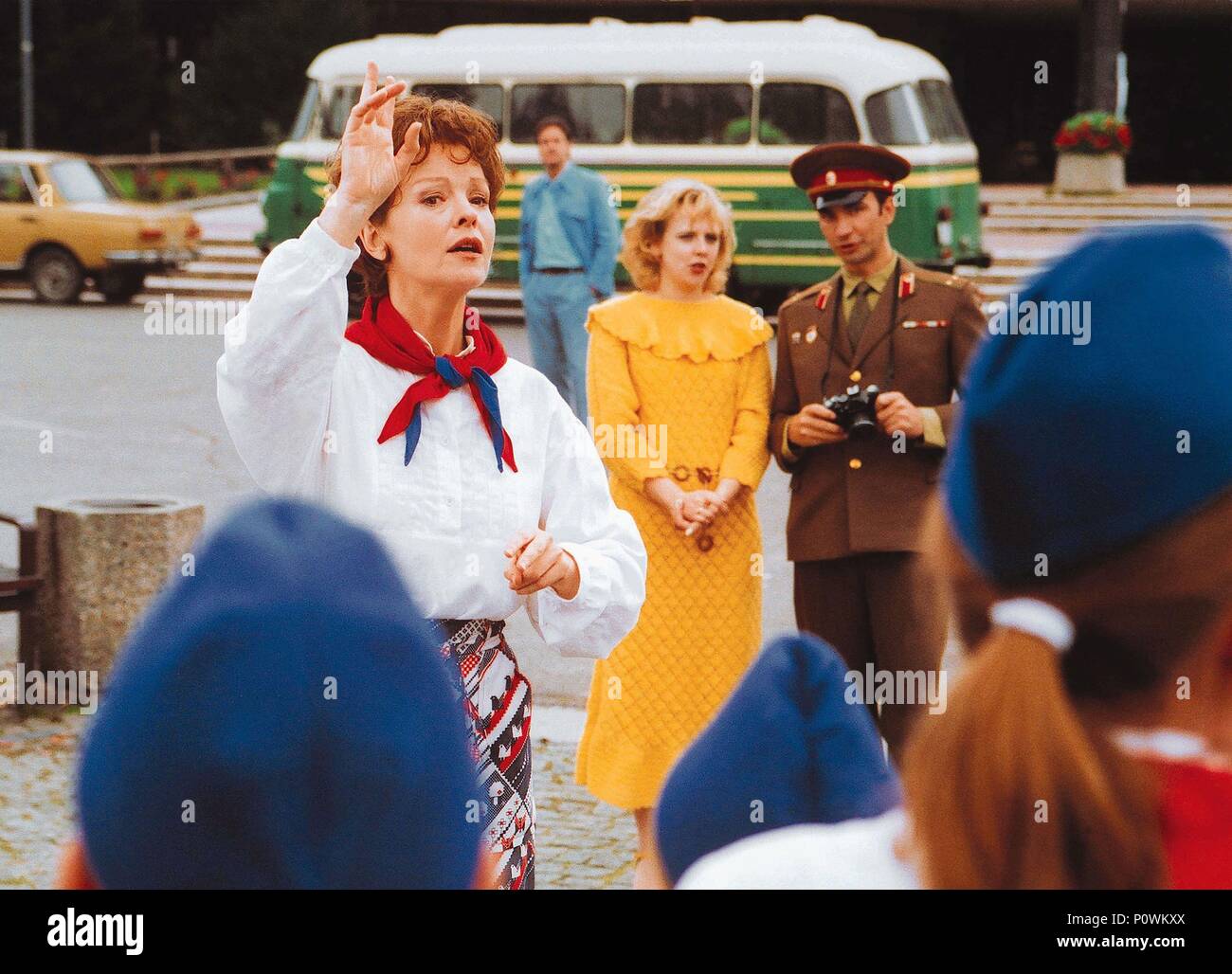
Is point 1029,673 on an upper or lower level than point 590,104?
lower

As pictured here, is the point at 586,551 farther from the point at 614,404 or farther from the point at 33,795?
the point at 33,795

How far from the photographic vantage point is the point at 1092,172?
26.7 m

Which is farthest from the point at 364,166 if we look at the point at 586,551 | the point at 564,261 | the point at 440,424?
the point at 564,261

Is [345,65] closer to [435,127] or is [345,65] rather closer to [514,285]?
[514,285]

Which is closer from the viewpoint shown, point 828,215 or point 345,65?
point 828,215

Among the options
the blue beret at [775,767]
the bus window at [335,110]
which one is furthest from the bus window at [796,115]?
the blue beret at [775,767]

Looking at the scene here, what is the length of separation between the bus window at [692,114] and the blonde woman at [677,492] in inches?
586

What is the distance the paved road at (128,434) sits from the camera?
8.23 m

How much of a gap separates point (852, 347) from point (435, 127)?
2159 mm

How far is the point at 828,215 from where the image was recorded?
4.97 metres

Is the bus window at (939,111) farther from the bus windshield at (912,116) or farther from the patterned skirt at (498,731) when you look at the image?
the patterned skirt at (498,731)

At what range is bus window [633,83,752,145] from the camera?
19906 millimetres
